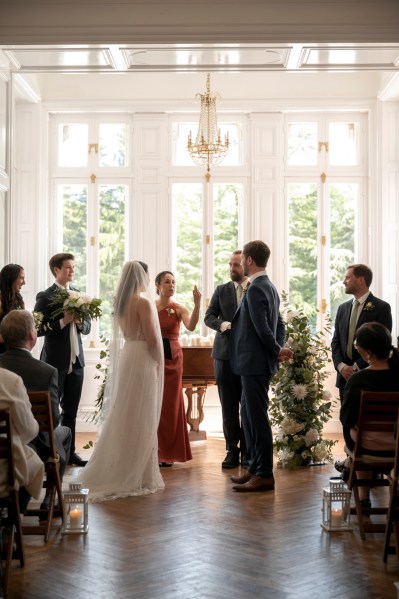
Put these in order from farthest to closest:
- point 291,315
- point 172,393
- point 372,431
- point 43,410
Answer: point 291,315
point 172,393
point 372,431
point 43,410

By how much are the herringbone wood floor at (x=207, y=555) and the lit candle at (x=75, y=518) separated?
0.30ft

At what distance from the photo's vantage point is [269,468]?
6129 millimetres

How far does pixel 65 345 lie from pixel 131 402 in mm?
1331

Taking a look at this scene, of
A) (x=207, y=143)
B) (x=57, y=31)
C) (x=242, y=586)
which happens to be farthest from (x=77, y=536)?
(x=207, y=143)

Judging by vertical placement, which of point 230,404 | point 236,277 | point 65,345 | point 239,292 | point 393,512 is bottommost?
point 393,512

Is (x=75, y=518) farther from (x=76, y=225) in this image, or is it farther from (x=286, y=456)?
(x=76, y=225)

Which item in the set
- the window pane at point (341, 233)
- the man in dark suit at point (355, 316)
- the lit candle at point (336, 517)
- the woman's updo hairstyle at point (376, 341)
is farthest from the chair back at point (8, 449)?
the window pane at point (341, 233)

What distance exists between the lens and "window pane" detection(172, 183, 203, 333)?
995cm

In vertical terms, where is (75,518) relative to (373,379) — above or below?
below

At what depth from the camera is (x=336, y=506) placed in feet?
16.1

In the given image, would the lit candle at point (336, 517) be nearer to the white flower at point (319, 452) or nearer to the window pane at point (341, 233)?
the white flower at point (319, 452)

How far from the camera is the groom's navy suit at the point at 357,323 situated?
6.56 m

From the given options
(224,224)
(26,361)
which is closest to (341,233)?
(224,224)

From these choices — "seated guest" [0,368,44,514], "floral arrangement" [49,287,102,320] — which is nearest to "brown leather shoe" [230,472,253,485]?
"floral arrangement" [49,287,102,320]
